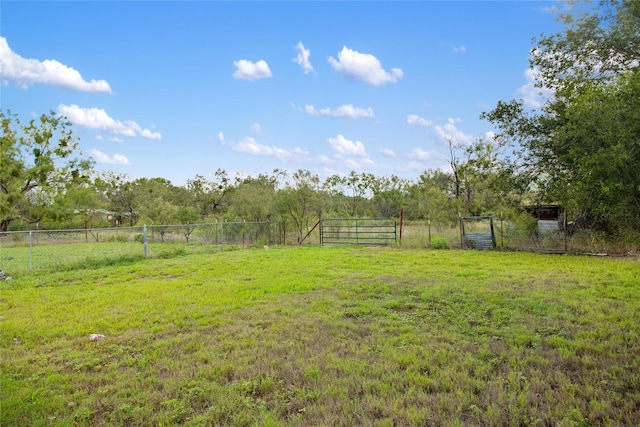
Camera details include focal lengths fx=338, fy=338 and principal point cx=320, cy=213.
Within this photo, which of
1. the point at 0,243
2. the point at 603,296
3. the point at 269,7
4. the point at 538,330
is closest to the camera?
the point at 538,330

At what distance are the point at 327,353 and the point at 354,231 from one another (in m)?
12.8

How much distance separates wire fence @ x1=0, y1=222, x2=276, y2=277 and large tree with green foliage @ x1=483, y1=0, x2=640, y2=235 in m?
11.6

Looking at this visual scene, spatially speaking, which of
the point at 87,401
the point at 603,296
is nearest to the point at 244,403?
the point at 87,401

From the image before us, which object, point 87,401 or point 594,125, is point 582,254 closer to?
point 594,125

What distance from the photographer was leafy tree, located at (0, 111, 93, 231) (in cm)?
2302

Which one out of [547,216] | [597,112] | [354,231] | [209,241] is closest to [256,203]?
[209,241]

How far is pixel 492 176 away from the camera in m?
15.2

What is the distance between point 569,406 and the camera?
2547 millimetres

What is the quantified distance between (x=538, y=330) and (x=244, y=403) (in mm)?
3622

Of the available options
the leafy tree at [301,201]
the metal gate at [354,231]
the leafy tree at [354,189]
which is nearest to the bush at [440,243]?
the metal gate at [354,231]

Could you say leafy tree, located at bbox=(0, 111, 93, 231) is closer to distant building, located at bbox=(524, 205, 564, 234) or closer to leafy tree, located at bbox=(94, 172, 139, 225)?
leafy tree, located at bbox=(94, 172, 139, 225)

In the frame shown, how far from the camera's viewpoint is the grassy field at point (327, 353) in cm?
261

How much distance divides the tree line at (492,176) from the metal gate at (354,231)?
1.25m

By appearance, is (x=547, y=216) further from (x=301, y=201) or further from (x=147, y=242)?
(x=147, y=242)
